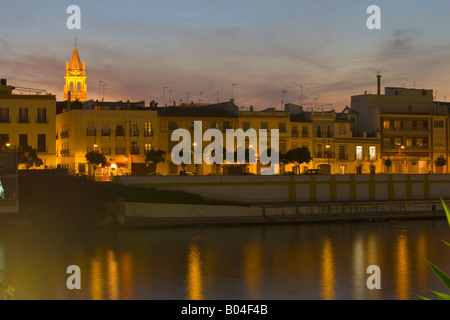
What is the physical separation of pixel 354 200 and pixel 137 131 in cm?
2064

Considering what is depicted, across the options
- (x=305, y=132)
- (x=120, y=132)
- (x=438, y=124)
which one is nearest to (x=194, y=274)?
(x=120, y=132)

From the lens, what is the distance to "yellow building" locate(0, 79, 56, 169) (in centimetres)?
5416

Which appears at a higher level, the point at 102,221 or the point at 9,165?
the point at 9,165

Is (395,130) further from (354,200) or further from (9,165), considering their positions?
(9,165)

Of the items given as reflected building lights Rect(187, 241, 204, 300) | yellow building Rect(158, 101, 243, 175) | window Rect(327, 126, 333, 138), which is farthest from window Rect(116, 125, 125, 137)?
reflected building lights Rect(187, 241, 204, 300)

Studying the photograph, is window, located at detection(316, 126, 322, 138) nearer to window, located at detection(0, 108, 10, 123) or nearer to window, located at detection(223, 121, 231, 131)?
window, located at detection(223, 121, 231, 131)

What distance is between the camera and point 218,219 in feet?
144

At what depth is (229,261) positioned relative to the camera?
108 ft

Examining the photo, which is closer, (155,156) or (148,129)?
(155,156)

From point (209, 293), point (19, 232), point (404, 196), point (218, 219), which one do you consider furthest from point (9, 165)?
point (404, 196)

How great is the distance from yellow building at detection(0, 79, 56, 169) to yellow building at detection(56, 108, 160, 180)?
375cm

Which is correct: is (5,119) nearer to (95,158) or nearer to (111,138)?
(95,158)

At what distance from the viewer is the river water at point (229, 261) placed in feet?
83.5

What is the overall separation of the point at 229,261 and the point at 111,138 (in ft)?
97.6
